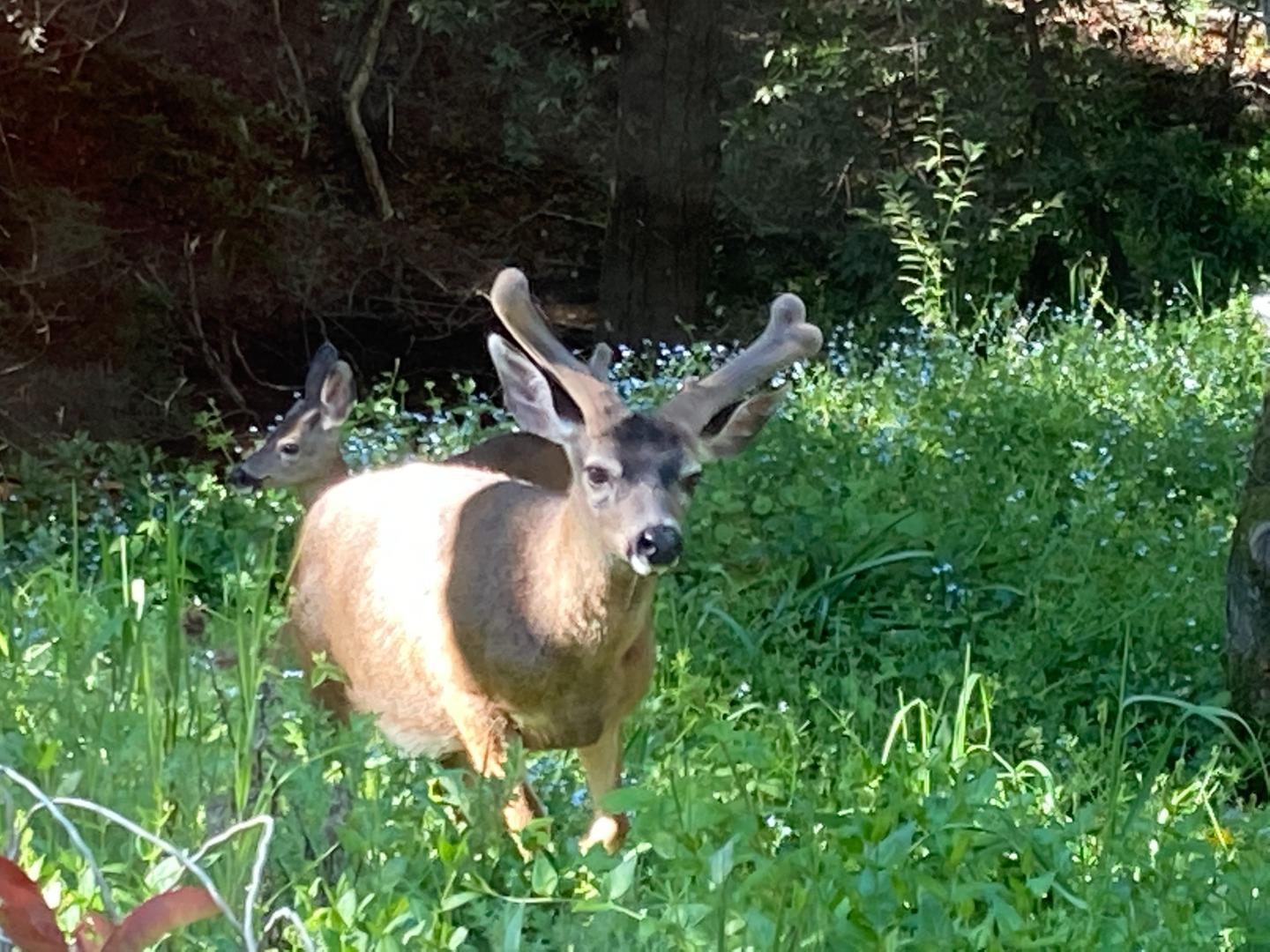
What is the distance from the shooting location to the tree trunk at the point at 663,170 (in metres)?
11.9

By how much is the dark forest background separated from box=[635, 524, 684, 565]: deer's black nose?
7.16 m

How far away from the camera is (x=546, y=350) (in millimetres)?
5320

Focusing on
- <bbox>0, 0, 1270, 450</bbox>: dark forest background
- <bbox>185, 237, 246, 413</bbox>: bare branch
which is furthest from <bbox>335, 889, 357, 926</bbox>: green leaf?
<bbox>185, 237, 246, 413</bbox>: bare branch

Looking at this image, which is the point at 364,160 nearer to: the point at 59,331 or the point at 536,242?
the point at 536,242

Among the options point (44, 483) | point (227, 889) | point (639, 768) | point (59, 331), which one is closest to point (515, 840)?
point (227, 889)

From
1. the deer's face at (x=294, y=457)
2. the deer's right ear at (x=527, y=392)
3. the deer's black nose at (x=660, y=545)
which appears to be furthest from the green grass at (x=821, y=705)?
the deer's right ear at (x=527, y=392)

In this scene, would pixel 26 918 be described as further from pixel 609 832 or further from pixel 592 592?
pixel 592 592

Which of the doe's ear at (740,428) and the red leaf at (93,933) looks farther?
the doe's ear at (740,428)

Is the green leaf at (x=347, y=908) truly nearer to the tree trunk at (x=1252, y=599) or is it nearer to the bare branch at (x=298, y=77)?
the tree trunk at (x=1252, y=599)

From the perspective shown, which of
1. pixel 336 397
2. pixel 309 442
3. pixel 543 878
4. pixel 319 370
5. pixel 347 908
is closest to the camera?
pixel 347 908

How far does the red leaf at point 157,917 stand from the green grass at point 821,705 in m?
1.47

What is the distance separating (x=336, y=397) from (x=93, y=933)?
24.1ft

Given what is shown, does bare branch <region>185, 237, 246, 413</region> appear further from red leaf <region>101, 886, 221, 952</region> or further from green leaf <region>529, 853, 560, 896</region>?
red leaf <region>101, 886, 221, 952</region>

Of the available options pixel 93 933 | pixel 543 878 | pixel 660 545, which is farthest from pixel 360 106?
pixel 93 933
